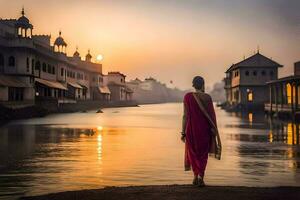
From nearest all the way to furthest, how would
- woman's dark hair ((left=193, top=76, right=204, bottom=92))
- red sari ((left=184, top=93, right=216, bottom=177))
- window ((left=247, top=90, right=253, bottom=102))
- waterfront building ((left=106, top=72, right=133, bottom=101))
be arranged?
red sari ((left=184, top=93, right=216, bottom=177)) < woman's dark hair ((left=193, top=76, right=204, bottom=92)) < window ((left=247, top=90, right=253, bottom=102)) < waterfront building ((left=106, top=72, right=133, bottom=101))

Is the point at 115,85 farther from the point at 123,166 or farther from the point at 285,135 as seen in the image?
the point at 123,166

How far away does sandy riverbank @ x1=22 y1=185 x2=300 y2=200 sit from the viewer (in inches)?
269

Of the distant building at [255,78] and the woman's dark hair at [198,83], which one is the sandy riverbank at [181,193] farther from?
the distant building at [255,78]

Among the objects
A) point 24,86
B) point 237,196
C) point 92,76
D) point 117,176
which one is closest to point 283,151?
point 117,176

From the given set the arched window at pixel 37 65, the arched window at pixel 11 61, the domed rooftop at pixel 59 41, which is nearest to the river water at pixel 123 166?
the arched window at pixel 11 61

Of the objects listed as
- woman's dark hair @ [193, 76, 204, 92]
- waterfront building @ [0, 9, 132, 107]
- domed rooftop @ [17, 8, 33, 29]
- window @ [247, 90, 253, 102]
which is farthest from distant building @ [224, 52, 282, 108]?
woman's dark hair @ [193, 76, 204, 92]

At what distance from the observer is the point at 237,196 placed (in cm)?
686

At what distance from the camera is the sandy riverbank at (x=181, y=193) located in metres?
6.82

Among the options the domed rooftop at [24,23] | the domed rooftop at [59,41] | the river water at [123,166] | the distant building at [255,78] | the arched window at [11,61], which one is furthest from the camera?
the domed rooftop at [59,41]

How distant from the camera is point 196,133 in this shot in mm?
7953

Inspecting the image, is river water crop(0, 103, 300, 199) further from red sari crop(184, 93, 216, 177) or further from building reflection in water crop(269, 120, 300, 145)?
building reflection in water crop(269, 120, 300, 145)

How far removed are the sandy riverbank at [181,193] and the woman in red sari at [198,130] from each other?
0.55m

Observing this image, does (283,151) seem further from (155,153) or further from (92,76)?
(92,76)

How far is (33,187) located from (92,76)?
86059 millimetres
